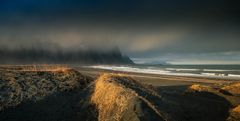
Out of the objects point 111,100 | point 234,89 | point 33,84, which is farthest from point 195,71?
point 111,100

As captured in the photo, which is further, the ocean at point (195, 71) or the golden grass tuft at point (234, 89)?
the ocean at point (195, 71)

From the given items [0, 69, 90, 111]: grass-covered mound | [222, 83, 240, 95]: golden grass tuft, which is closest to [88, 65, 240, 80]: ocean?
[222, 83, 240, 95]: golden grass tuft

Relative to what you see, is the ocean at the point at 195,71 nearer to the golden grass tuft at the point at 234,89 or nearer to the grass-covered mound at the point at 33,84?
the golden grass tuft at the point at 234,89

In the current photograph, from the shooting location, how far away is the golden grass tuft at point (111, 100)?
511 inches

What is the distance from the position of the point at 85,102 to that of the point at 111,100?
78.9 inches

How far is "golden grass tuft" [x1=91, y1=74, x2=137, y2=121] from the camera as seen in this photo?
42.5ft

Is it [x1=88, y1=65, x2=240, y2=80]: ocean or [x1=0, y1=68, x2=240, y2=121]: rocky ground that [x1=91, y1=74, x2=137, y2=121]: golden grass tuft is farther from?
[x1=88, y1=65, x2=240, y2=80]: ocean

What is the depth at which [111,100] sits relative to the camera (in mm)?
14273

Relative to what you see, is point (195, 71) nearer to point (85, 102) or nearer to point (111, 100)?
point (85, 102)

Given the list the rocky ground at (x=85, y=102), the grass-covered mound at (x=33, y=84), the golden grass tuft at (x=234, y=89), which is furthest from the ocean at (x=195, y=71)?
the grass-covered mound at (x=33, y=84)

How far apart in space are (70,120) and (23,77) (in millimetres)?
5969

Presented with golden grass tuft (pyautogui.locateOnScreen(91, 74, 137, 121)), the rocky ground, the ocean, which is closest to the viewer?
golden grass tuft (pyautogui.locateOnScreen(91, 74, 137, 121))

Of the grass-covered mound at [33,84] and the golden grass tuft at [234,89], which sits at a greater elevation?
the grass-covered mound at [33,84]

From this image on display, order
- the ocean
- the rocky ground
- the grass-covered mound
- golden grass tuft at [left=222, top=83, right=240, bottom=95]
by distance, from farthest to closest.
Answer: the ocean
golden grass tuft at [left=222, top=83, right=240, bottom=95]
the grass-covered mound
the rocky ground
